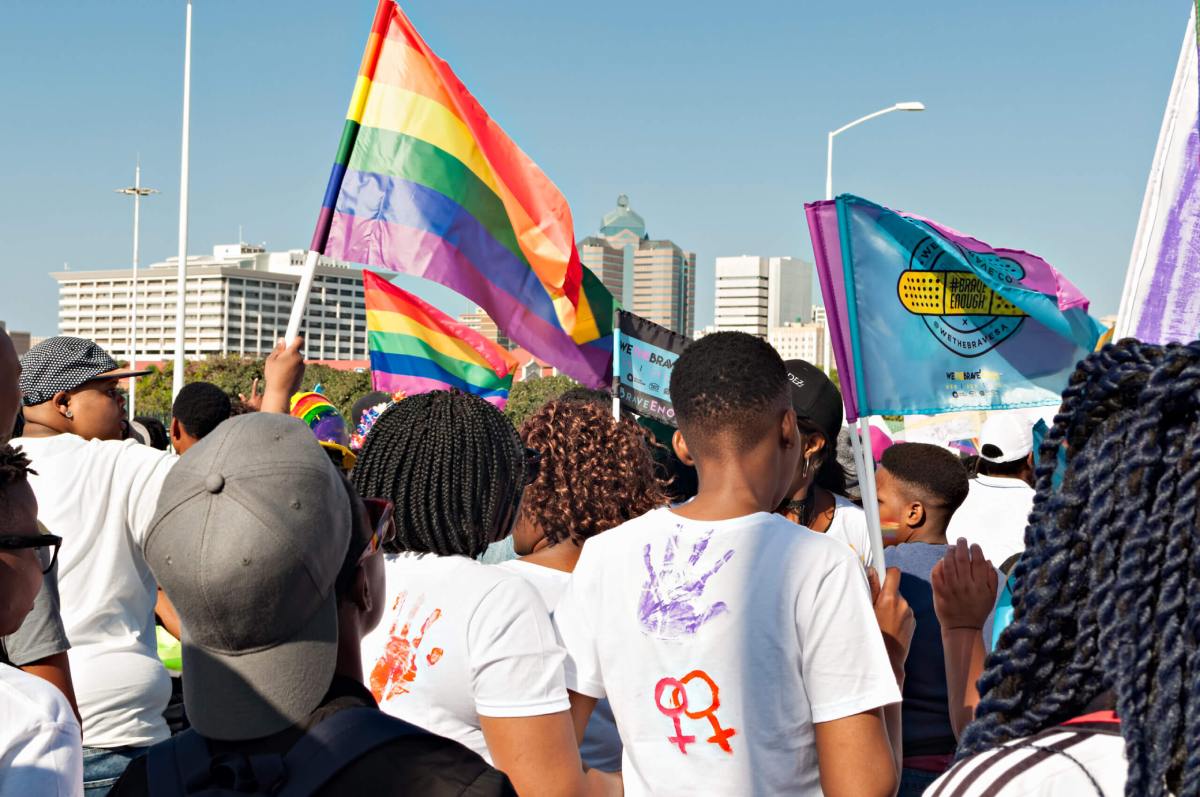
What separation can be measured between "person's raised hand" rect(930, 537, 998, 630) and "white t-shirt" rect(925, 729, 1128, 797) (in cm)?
155

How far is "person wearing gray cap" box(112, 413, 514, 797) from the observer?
5.40ft

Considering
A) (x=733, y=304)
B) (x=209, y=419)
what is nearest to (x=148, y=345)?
(x=733, y=304)

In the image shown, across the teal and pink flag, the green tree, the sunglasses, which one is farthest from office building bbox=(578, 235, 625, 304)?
the sunglasses

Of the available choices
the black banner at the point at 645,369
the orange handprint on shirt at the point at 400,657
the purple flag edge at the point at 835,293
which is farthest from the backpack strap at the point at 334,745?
the black banner at the point at 645,369

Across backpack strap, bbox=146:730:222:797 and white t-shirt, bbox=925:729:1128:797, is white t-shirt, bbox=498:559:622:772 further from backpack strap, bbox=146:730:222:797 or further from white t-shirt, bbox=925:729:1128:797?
white t-shirt, bbox=925:729:1128:797

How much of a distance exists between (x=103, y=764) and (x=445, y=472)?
175 cm

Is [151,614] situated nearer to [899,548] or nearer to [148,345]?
[899,548]

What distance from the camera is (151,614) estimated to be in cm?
404

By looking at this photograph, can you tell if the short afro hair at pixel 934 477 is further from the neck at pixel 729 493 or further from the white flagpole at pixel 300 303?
the white flagpole at pixel 300 303

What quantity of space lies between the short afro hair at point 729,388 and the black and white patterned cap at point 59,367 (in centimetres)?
248

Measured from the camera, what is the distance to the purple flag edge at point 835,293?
4465 mm

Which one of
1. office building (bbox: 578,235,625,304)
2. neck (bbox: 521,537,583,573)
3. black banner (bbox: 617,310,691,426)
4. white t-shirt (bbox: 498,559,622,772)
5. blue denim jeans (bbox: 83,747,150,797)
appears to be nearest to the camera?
white t-shirt (bbox: 498,559,622,772)

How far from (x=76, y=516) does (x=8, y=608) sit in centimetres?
173

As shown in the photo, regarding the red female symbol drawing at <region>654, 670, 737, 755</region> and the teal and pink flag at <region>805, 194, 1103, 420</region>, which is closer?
the red female symbol drawing at <region>654, 670, 737, 755</region>
